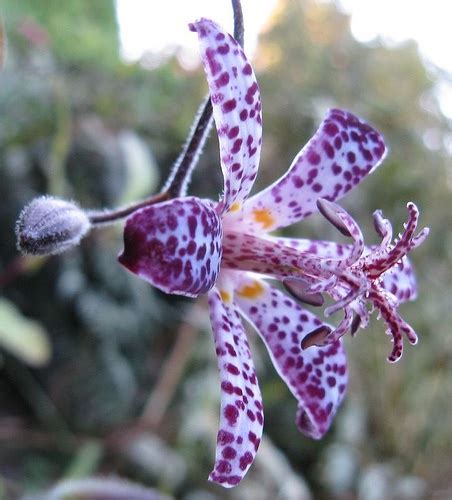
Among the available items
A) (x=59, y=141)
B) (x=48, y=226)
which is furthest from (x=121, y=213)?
(x=59, y=141)

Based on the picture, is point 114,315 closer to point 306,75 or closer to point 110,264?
point 110,264

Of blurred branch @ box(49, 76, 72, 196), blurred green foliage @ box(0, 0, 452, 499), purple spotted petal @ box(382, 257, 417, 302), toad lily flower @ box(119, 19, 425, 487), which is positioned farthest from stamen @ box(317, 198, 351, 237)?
blurred branch @ box(49, 76, 72, 196)

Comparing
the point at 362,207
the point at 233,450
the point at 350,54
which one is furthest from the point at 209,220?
the point at 350,54

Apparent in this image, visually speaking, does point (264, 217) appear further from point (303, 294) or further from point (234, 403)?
point (234, 403)

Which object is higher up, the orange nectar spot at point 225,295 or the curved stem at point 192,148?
the curved stem at point 192,148

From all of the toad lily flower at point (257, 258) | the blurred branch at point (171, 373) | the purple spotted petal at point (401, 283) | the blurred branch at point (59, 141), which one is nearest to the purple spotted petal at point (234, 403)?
the toad lily flower at point (257, 258)

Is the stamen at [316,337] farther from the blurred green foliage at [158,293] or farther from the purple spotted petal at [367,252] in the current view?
the blurred green foliage at [158,293]

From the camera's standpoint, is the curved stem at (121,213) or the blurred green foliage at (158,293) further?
the blurred green foliage at (158,293)
